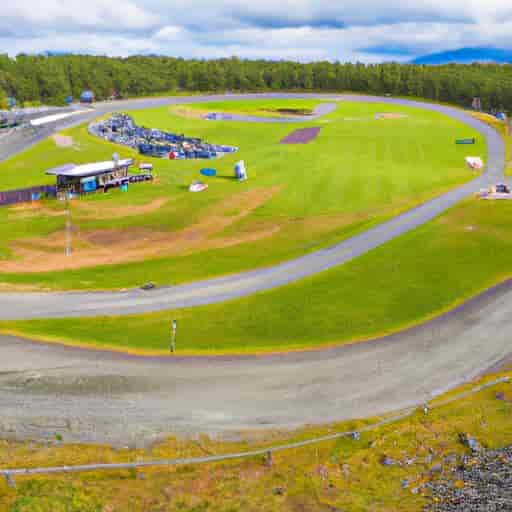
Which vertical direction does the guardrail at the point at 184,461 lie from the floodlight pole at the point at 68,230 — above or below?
below

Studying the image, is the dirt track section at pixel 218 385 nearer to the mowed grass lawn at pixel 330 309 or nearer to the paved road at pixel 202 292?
the mowed grass lawn at pixel 330 309

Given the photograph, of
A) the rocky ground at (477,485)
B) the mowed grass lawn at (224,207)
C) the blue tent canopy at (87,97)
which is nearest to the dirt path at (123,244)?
the mowed grass lawn at (224,207)

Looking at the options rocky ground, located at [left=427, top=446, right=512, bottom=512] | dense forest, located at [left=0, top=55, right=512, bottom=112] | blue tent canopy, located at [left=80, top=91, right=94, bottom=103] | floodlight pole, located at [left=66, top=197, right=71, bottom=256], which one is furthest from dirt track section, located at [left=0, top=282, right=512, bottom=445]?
dense forest, located at [left=0, top=55, right=512, bottom=112]

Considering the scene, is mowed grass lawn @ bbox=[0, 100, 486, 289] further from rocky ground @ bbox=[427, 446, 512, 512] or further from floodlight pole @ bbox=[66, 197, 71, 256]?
rocky ground @ bbox=[427, 446, 512, 512]

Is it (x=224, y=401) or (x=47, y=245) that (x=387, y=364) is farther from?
(x=47, y=245)

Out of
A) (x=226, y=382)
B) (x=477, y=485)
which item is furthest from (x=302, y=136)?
(x=477, y=485)

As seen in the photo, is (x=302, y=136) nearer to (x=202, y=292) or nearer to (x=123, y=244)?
(x=123, y=244)
